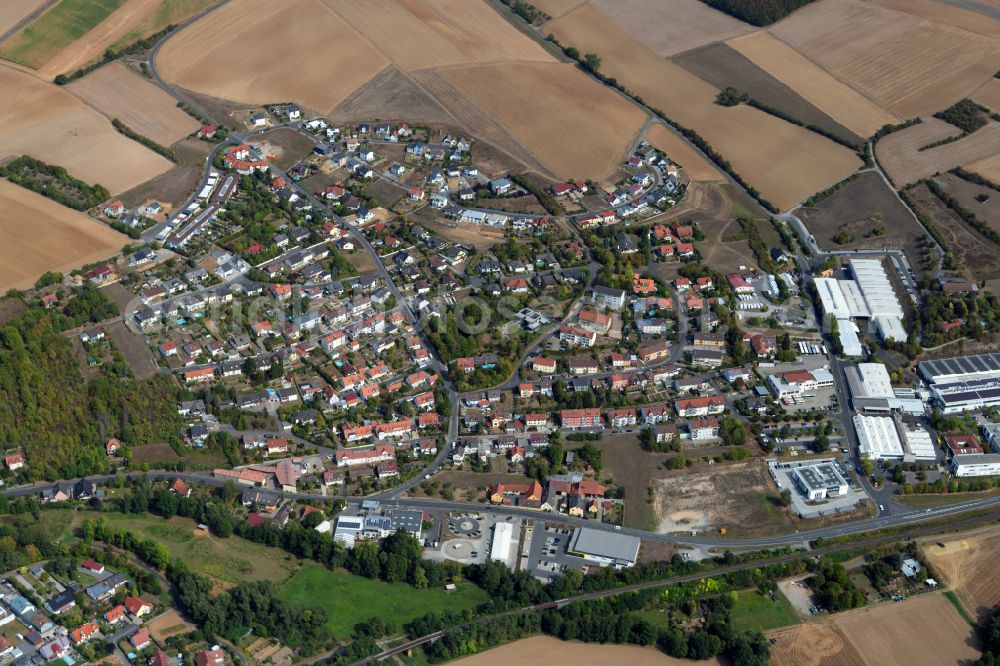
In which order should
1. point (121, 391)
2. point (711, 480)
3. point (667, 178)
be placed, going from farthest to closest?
point (667, 178), point (121, 391), point (711, 480)

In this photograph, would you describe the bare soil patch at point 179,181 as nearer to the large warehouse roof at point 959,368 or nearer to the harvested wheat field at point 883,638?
the large warehouse roof at point 959,368

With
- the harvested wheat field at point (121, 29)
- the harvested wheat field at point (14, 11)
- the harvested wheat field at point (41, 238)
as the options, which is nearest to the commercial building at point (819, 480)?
the harvested wheat field at point (41, 238)

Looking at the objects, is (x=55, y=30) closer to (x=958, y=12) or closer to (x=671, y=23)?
(x=671, y=23)

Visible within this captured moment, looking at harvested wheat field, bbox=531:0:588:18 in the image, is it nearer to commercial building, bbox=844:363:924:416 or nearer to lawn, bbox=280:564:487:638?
commercial building, bbox=844:363:924:416

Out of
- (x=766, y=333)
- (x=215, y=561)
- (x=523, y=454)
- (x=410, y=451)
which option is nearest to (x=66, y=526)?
(x=215, y=561)

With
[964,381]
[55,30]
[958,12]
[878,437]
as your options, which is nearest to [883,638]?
[878,437]

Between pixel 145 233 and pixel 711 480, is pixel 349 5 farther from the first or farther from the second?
pixel 711 480

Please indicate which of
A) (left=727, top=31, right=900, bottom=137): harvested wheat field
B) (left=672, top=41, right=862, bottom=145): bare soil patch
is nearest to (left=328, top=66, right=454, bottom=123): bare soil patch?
(left=672, top=41, right=862, bottom=145): bare soil patch
